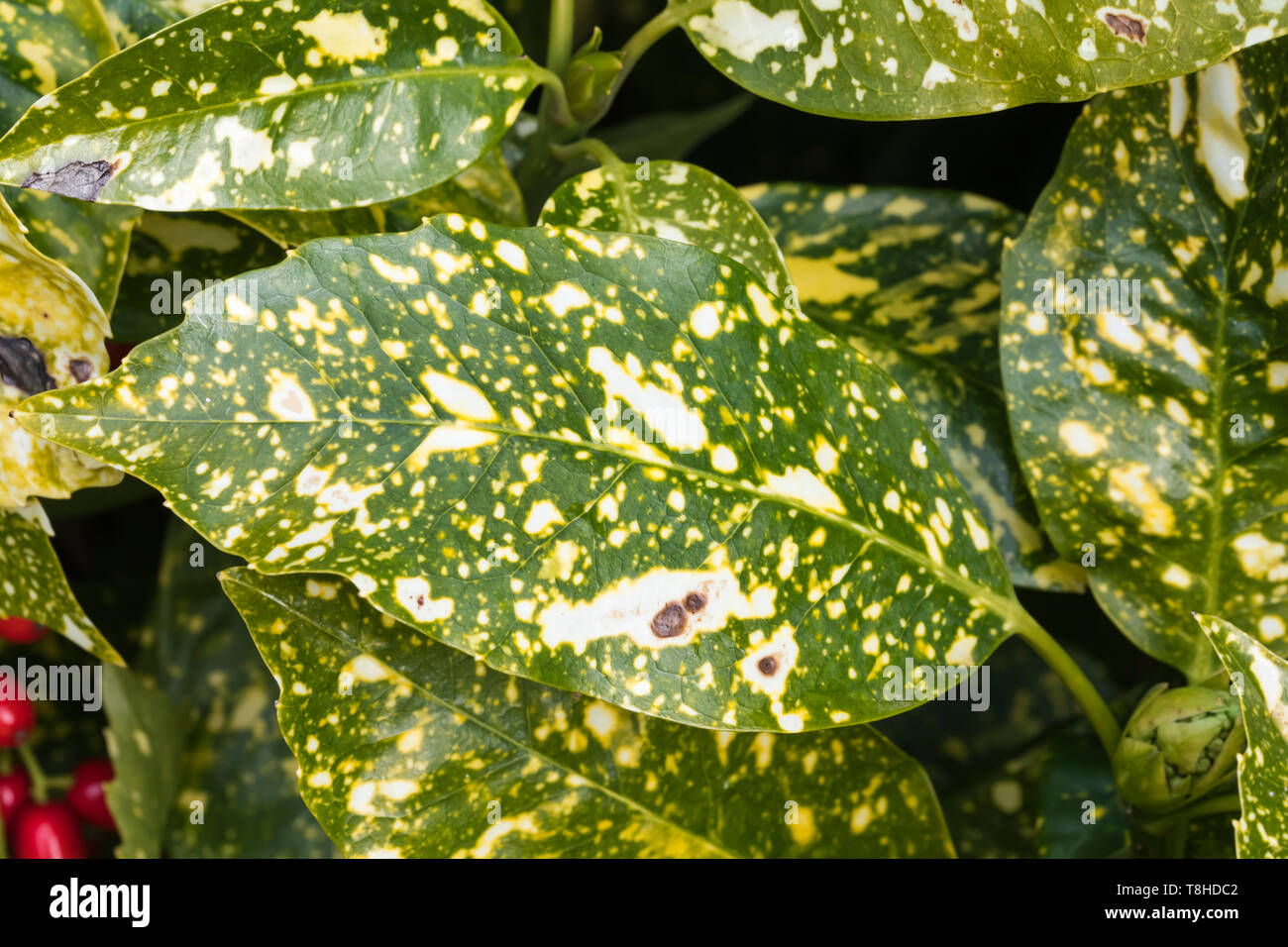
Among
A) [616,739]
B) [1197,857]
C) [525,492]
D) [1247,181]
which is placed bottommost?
[1197,857]

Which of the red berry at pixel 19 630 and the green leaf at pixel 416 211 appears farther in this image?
the red berry at pixel 19 630

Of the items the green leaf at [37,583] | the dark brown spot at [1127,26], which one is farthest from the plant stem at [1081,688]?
the green leaf at [37,583]

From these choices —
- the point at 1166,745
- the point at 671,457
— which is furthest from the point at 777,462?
the point at 1166,745

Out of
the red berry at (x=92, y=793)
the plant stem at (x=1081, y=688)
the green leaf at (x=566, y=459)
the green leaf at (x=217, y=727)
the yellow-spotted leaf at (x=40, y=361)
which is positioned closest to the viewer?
the green leaf at (x=566, y=459)

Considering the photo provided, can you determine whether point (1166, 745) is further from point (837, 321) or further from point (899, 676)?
point (837, 321)

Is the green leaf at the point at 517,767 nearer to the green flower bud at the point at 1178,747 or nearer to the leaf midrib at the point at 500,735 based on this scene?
the leaf midrib at the point at 500,735

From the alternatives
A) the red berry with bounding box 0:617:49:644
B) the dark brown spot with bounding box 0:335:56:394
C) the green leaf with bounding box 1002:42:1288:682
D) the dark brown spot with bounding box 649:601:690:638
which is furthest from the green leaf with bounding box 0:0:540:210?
the red berry with bounding box 0:617:49:644
